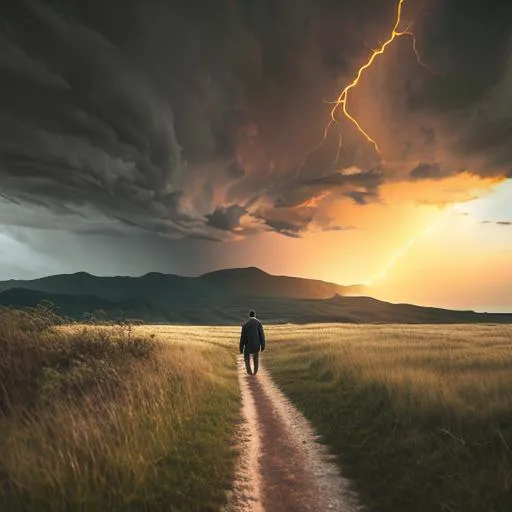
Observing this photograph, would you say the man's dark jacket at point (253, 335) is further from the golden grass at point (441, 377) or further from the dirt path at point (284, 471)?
the dirt path at point (284, 471)

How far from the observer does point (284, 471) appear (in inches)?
344

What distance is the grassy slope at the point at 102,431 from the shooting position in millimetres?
6516

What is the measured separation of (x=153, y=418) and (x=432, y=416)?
6196 mm

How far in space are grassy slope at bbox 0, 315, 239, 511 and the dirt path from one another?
42 centimetres

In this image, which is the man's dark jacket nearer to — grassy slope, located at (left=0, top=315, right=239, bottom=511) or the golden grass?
the golden grass

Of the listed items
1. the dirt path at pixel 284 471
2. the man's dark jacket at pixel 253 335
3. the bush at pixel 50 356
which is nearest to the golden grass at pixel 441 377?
the dirt path at pixel 284 471

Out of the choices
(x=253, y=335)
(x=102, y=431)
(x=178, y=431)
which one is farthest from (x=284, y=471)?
(x=253, y=335)

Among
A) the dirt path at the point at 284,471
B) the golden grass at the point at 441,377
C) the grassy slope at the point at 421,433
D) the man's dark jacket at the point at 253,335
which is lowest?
the dirt path at the point at 284,471

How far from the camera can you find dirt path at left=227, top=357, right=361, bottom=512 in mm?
7230

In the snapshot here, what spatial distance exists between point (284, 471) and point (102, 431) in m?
3.48

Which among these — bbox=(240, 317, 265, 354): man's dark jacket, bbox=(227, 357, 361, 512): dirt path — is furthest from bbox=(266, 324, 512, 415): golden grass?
bbox=(240, 317, 265, 354): man's dark jacket

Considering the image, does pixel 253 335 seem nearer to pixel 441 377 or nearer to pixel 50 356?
pixel 441 377

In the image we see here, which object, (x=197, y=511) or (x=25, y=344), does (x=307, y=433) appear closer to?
(x=197, y=511)

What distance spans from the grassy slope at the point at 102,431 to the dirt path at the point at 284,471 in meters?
0.42
